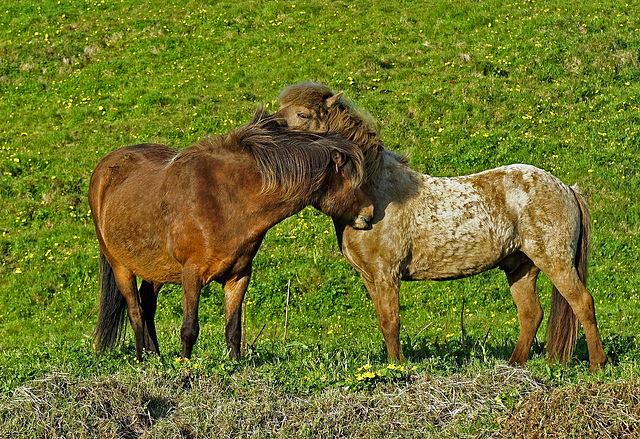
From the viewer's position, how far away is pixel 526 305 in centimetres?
845

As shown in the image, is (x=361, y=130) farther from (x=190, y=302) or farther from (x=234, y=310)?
(x=190, y=302)

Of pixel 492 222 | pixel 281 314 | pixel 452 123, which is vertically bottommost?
pixel 281 314

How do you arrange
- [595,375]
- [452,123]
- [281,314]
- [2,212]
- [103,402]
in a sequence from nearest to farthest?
[103,402], [595,375], [281,314], [2,212], [452,123]

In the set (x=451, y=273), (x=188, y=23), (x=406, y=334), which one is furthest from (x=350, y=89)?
(x=451, y=273)

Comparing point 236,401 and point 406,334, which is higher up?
point 236,401

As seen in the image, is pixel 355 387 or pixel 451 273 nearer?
pixel 355 387

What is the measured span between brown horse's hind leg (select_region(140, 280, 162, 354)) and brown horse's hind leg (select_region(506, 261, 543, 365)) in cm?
396

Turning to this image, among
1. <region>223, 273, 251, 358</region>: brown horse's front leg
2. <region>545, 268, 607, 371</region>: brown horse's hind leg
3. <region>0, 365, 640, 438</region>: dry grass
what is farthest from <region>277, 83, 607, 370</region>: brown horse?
<region>0, 365, 640, 438</region>: dry grass

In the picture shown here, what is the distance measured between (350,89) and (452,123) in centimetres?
288

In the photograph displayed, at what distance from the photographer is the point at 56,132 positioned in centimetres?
1811

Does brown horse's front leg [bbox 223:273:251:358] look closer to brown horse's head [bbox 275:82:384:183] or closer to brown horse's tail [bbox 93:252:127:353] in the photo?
brown horse's head [bbox 275:82:384:183]

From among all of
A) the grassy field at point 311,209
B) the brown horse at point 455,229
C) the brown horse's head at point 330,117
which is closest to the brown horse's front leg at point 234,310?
the grassy field at point 311,209

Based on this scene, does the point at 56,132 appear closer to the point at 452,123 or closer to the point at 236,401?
the point at 452,123

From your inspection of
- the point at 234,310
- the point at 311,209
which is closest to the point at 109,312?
the point at 234,310
